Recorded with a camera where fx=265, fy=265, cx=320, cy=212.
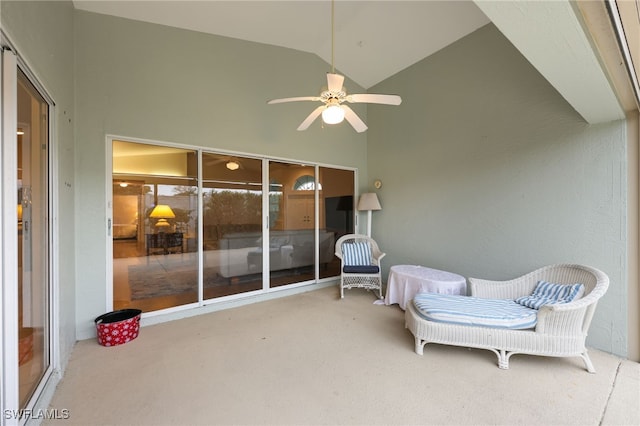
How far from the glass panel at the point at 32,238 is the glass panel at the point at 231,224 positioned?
64.8 inches

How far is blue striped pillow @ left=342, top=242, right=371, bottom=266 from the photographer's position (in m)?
4.38

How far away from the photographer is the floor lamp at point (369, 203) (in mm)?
4715

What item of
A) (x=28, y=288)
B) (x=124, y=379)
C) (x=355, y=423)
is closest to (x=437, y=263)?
(x=355, y=423)

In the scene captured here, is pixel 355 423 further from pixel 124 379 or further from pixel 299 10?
pixel 299 10

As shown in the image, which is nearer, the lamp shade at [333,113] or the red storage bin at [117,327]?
the lamp shade at [333,113]

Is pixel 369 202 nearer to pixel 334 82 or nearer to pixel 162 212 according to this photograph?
pixel 334 82

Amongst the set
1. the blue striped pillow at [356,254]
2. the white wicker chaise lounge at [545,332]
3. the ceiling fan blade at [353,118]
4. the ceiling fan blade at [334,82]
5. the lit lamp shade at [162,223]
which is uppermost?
the ceiling fan blade at [334,82]

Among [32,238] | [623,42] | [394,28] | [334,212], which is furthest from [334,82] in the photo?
[334,212]

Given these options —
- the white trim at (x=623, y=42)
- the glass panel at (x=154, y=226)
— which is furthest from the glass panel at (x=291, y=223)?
the white trim at (x=623, y=42)

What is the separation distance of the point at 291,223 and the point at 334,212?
0.94 meters

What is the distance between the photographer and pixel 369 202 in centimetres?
474

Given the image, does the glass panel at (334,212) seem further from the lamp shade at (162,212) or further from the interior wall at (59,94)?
the interior wall at (59,94)

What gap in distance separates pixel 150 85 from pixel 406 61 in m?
3.75

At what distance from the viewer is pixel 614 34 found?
1.41 m
